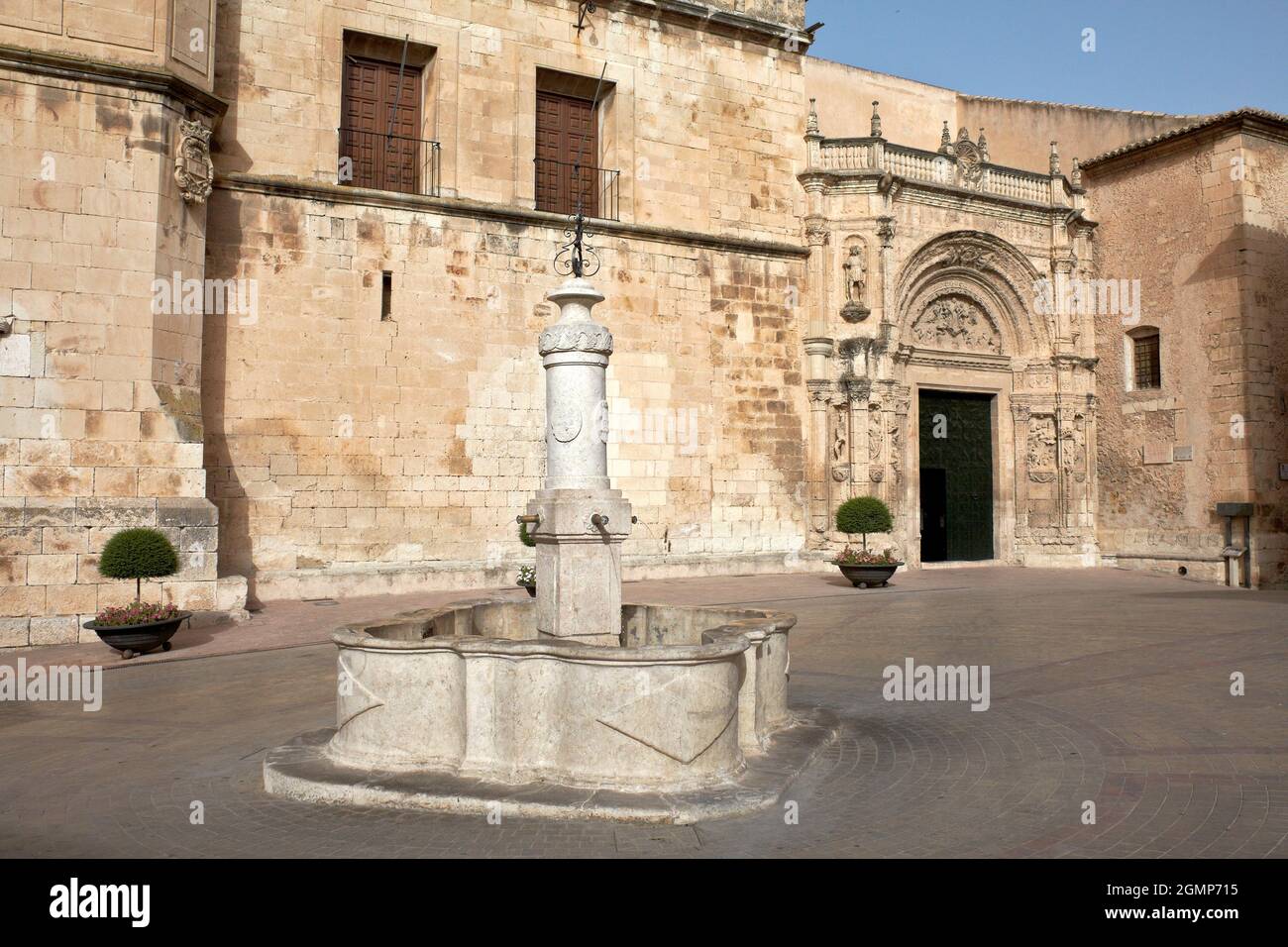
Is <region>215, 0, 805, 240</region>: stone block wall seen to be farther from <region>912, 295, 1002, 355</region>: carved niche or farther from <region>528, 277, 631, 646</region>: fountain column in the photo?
<region>528, 277, 631, 646</region>: fountain column

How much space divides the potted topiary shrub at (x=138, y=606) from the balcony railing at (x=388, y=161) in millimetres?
7412

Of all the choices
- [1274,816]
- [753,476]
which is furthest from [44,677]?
[753,476]

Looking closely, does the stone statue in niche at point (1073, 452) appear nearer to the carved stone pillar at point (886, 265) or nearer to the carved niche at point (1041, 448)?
the carved niche at point (1041, 448)

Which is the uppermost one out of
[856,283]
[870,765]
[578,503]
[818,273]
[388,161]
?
[388,161]

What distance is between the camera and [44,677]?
859 centimetres

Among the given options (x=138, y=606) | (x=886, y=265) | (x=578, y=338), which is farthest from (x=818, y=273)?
(x=138, y=606)

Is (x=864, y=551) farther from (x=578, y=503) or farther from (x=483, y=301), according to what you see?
(x=578, y=503)

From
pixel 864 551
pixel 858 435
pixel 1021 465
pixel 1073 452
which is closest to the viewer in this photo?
pixel 864 551

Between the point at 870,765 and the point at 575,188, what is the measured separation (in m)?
14.0

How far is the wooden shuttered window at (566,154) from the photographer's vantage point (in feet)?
55.7

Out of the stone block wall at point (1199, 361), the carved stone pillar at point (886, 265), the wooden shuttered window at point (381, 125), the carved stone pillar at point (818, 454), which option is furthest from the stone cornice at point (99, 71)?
the stone block wall at point (1199, 361)

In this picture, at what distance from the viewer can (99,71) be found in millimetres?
11195

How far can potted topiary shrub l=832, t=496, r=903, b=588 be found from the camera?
50.8 ft
